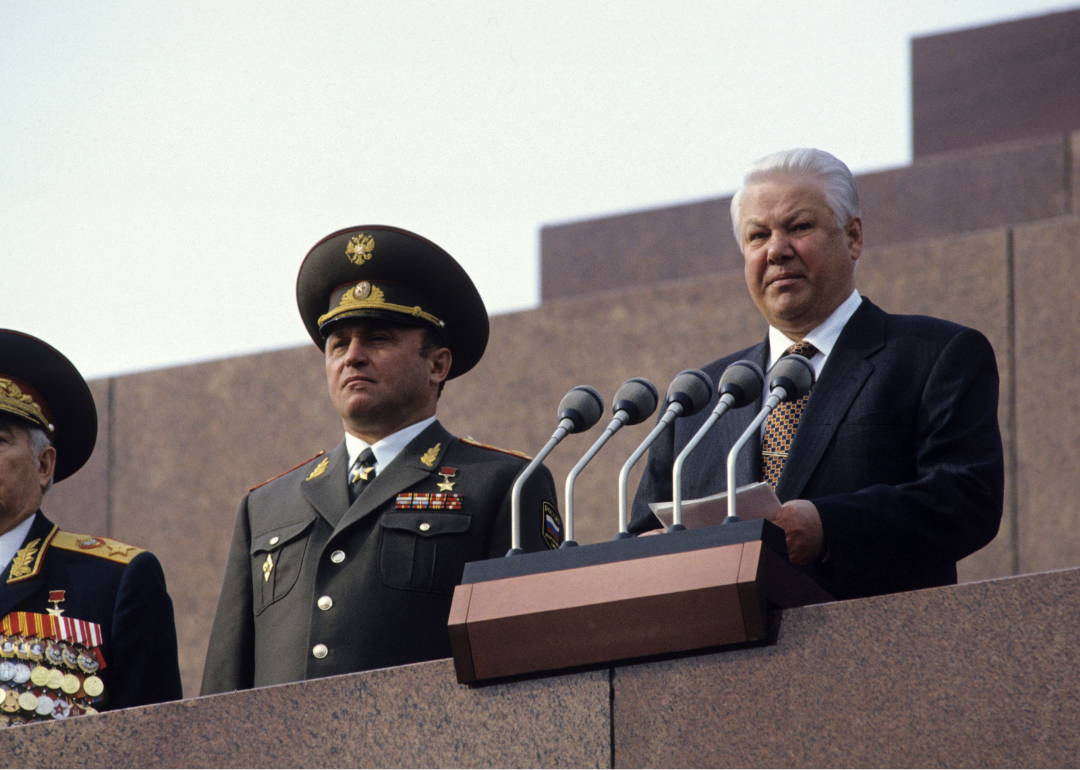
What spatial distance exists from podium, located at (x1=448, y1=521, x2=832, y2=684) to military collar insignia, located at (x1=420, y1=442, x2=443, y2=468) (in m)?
0.89

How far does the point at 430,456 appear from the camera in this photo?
142 inches

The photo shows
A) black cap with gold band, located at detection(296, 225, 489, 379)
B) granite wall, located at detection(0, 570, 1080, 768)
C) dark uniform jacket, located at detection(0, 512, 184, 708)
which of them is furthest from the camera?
black cap with gold band, located at detection(296, 225, 489, 379)

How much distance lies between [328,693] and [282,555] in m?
0.84

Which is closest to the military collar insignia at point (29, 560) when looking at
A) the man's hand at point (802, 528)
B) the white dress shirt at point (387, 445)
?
the white dress shirt at point (387, 445)

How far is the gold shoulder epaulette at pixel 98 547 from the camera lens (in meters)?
3.80

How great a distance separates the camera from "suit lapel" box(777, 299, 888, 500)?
10.2ft

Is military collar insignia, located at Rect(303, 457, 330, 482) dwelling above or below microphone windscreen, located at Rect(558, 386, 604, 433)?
below

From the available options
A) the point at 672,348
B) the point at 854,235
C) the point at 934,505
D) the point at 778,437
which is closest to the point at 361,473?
the point at 778,437

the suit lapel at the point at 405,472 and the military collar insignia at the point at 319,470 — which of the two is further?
the military collar insignia at the point at 319,470

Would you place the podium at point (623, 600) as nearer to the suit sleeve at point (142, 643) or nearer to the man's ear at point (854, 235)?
the man's ear at point (854, 235)

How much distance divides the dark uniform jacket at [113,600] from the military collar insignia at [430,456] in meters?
0.65

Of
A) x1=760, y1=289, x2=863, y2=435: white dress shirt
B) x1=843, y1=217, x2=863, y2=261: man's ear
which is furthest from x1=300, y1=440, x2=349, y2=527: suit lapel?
x1=843, y1=217, x2=863, y2=261: man's ear

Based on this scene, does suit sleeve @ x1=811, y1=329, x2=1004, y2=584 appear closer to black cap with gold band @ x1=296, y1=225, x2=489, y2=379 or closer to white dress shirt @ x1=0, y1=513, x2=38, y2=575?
black cap with gold band @ x1=296, y1=225, x2=489, y2=379

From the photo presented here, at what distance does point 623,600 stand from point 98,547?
5.61ft
